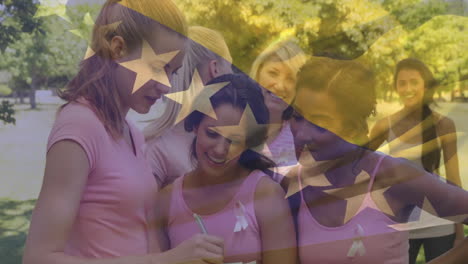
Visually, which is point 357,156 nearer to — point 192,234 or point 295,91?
point 295,91

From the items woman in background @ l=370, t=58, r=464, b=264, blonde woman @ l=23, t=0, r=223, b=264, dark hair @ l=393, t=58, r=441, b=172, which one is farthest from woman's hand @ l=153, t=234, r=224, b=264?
dark hair @ l=393, t=58, r=441, b=172

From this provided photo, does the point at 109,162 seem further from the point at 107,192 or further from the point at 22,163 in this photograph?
the point at 22,163

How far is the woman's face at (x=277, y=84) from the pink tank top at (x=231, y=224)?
0.53 feet

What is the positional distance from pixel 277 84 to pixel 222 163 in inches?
8.2

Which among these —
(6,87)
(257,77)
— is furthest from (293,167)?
(6,87)

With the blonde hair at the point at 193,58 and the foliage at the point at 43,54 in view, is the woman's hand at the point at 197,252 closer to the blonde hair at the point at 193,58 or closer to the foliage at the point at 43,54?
the blonde hair at the point at 193,58

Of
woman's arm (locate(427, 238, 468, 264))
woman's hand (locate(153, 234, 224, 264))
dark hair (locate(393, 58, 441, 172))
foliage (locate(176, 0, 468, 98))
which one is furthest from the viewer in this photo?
woman's arm (locate(427, 238, 468, 264))

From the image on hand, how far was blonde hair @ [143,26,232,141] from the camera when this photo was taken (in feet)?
3.38

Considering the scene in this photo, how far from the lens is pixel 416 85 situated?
121 centimetres

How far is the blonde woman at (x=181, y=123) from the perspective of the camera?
104 centimetres

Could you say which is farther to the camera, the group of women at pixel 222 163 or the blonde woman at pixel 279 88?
the blonde woman at pixel 279 88

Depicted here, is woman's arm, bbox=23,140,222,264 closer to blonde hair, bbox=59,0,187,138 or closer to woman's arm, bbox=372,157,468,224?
blonde hair, bbox=59,0,187,138

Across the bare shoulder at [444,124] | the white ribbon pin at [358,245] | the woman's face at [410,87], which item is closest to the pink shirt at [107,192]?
the white ribbon pin at [358,245]

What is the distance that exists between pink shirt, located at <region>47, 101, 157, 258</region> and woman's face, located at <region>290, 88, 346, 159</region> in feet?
1.08
